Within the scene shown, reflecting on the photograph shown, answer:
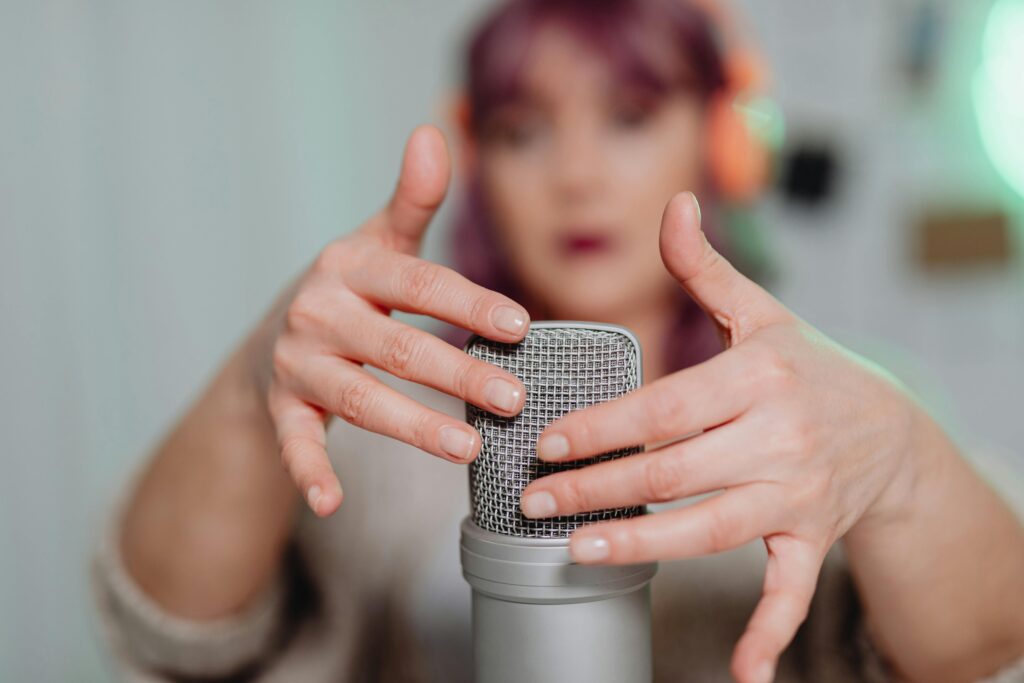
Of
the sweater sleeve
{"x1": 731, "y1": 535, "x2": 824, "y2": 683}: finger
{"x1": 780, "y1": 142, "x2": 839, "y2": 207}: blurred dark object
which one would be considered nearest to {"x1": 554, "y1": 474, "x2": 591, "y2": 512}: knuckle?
{"x1": 731, "y1": 535, "x2": 824, "y2": 683}: finger

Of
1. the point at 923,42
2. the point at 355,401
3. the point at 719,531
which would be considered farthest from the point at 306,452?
the point at 923,42

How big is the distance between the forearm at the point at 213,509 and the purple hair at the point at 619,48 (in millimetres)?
431

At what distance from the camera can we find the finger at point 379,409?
456 millimetres

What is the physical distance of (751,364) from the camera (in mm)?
432

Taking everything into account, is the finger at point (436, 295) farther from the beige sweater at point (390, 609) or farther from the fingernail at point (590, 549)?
the beige sweater at point (390, 609)

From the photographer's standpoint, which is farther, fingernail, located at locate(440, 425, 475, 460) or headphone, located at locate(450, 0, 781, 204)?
headphone, located at locate(450, 0, 781, 204)

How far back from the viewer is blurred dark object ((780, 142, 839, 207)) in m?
1.95

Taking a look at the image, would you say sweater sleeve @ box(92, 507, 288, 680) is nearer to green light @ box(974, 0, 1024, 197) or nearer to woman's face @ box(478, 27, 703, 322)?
woman's face @ box(478, 27, 703, 322)

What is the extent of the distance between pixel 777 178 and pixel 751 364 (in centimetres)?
168

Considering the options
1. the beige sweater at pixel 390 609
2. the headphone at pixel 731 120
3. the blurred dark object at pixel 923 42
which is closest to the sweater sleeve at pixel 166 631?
the beige sweater at pixel 390 609

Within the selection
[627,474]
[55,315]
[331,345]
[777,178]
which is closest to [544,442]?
[627,474]

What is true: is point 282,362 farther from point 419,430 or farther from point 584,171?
point 584,171

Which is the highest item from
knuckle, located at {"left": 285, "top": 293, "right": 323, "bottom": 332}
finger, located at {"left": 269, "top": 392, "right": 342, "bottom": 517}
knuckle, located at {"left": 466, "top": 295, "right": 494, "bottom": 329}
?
knuckle, located at {"left": 466, "top": 295, "right": 494, "bottom": 329}

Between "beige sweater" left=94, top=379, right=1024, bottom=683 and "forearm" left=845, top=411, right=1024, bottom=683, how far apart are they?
9cm
